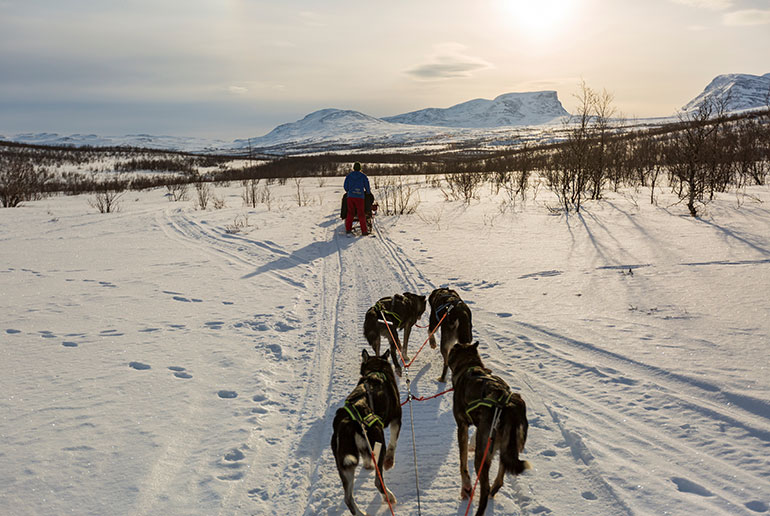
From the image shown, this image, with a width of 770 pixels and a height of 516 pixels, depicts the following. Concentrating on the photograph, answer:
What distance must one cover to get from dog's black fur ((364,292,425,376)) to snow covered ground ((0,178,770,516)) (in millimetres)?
398

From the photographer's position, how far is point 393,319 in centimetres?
483

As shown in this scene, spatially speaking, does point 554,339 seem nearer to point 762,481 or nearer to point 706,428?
point 706,428

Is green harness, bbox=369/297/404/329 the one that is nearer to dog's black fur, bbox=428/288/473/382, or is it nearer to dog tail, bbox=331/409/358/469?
dog's black fur, bbox=428/288/473/382

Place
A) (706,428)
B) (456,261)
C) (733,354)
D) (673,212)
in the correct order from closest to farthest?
(706,428) → (733,354) → (456,261) → (673,212)

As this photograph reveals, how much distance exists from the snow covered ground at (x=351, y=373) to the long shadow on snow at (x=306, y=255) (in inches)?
5.2

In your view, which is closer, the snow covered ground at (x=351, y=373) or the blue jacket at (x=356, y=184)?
the snow covered ground at (x=351, y=373)

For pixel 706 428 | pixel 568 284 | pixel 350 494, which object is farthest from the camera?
pixel 568 284

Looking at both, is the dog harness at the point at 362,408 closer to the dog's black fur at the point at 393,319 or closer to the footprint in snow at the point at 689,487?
the dog's black fur at the point at 393,319

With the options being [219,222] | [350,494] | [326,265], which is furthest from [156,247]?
[350,494]

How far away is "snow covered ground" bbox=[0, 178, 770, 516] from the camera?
9.80 feet

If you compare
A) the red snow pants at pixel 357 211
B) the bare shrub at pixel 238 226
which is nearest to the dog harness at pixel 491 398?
the red snow pants at pixel 357 211

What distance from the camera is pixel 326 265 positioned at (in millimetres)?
9375

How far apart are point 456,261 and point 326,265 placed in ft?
9.50

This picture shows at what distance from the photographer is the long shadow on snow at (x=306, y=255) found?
9305 millimetres
